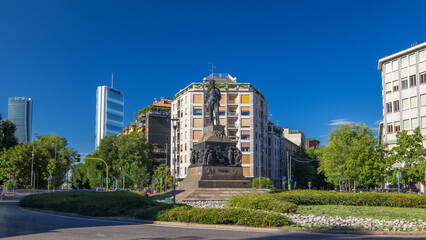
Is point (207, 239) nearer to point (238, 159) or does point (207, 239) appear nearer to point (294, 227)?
point (294, 227)

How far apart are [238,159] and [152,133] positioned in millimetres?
60482

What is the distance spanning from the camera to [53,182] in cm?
6781

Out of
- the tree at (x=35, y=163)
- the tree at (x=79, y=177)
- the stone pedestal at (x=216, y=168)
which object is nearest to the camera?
the stone pedestal at (x=216, y=168)

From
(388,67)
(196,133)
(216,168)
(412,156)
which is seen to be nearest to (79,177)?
(196,133)

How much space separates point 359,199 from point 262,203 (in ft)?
24.7

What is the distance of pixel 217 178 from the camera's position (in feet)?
93.5

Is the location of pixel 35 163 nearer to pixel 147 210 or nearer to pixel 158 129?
pixel 158 129

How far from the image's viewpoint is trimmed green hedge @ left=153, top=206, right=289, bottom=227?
14.1 metres

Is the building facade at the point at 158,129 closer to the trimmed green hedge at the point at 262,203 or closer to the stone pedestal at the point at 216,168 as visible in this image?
the stone pedestal at the point at 216,168

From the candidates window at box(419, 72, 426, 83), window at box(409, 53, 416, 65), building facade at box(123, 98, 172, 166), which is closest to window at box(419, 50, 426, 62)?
window at box(409, 53, 416, 65)

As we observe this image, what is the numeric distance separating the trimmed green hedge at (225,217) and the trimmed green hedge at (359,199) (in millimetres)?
6522

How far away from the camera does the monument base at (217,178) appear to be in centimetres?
2767

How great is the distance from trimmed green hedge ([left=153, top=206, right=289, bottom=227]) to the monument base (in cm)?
1149

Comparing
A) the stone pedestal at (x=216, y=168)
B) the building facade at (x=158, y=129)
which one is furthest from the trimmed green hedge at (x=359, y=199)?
the building facade at (x=158, y=129)
